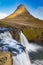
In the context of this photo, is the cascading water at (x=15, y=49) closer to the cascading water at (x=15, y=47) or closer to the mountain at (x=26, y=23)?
the cascading water at (x=15, y=47)

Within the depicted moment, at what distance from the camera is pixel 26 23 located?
2920mm

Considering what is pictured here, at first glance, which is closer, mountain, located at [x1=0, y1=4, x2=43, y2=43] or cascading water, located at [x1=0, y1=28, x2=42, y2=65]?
cascading water, located at [x1=0, y1=28, x2=42, y2=65]

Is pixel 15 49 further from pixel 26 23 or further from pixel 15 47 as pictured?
pixel 26 23

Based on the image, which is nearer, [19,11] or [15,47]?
[15,47]

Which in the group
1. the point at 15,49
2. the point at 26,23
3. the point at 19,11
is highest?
the point at 19,11

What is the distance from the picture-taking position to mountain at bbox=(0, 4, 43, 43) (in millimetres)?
2844

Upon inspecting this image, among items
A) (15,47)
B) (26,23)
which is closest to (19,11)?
(26,23)

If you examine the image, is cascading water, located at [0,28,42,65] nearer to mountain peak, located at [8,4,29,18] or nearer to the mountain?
the mountain

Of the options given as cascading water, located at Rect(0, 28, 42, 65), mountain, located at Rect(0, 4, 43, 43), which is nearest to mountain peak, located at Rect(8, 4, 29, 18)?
mountain, located at Rect(0, 4, 43, 43)

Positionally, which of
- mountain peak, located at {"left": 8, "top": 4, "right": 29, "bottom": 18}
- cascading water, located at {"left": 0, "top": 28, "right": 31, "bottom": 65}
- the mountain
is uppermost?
mountain peak, located at {"left": 8, "top": 4, "right": 29, "bottom": 18}

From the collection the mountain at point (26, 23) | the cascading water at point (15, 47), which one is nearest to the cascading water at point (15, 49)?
the cascading water at point (15, 47)

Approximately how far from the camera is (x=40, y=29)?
297 cm

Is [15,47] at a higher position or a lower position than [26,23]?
lower

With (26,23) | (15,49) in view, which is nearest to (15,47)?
(15,49)
